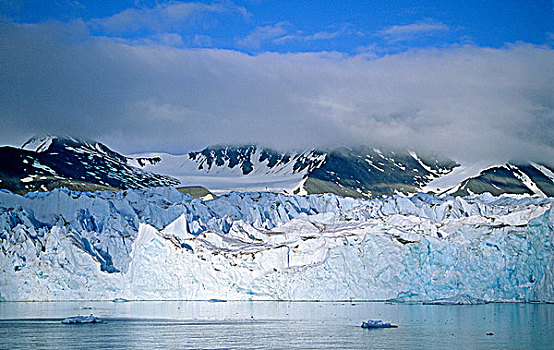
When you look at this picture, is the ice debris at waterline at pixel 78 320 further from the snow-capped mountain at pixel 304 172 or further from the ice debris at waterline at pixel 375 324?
the snow-capped mountain at pixel 304 172

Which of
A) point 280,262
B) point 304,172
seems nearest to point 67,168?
point 304,172

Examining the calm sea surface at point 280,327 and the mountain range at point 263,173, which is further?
the mountain range at point 263,173

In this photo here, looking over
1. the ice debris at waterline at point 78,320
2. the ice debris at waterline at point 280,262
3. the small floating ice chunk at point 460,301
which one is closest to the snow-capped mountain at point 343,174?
the ice debris at waterline at point 280,262

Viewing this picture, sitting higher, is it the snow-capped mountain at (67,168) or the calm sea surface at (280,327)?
the snow-capped mountain at (67,168)

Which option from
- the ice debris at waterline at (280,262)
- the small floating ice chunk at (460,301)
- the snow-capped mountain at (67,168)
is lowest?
the small floating ice chunk at (460,301)

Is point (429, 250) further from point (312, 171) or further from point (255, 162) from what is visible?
point (255, 162)

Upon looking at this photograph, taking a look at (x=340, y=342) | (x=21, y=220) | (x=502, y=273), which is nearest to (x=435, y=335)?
(x=340, y=342)

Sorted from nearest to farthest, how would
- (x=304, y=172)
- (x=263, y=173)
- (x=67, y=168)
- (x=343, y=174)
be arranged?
(x=67, y=168)
(x=304, y=172)
(x=343, y=174)
(x=263, y=173)

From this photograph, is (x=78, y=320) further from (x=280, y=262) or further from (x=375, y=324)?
(x=280, y=262)
